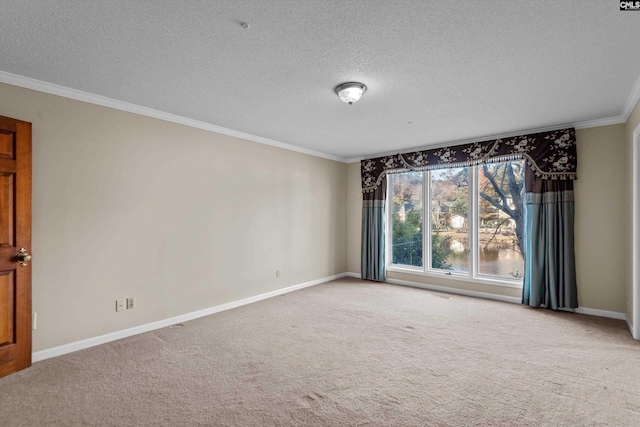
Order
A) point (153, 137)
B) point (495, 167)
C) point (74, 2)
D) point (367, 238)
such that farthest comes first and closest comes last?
point (367, 238) → point (495, 167) → point (153, 137) → point (74, 2)

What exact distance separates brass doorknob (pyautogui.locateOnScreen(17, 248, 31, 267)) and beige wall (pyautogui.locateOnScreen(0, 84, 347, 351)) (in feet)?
0.58

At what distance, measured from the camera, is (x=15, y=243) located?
2633 mm

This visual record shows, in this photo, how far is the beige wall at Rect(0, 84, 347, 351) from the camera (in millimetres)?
2926

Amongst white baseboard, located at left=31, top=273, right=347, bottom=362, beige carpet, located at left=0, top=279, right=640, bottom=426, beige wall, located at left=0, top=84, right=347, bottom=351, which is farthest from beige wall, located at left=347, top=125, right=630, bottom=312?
white baseboard, located at left=31, top=273, right=347, bottom=362

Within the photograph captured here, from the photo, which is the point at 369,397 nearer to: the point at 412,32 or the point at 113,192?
the point at 412,32

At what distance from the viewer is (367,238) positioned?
6234 mm

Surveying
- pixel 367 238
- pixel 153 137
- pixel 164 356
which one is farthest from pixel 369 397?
pixel 367 238

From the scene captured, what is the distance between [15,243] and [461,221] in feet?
18.6

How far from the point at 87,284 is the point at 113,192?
3.19 feet

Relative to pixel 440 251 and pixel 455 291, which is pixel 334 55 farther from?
pixel 455 291

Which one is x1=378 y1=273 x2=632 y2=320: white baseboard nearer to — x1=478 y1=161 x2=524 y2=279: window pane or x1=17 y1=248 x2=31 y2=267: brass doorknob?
x1=478 y1=161 x2=524 y2=279: window pane

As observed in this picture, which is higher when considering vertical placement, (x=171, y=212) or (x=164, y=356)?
(x=171, y=212)

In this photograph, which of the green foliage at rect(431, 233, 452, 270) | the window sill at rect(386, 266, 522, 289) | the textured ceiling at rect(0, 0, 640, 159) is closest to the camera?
the textured ceiling at rect(0, 0, 640, 159)

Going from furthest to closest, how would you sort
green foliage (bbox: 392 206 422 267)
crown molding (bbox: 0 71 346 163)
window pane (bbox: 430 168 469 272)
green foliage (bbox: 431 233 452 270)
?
green foliage (bbox: 392 206 422 267) → green foliage (bbox: 431 233 452 270) → window pane (bbox: 430 168 469 272) → crown molding (bbox: 0 71 346 163)
